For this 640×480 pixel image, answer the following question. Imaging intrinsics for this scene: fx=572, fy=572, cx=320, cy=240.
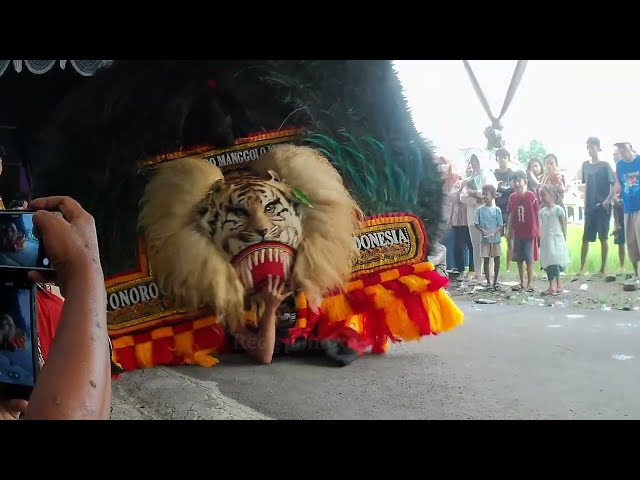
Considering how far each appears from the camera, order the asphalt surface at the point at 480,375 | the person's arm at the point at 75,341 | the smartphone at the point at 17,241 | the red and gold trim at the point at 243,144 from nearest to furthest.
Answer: the person's arm at the point at 75,341, the smartphone at the point at 17,241, the asphalt surface at the point at 480,375, the red and gold trim at the point at 243,144

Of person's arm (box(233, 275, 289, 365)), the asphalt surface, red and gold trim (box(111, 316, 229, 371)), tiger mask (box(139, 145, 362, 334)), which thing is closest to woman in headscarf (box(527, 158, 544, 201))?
the asphalt surface

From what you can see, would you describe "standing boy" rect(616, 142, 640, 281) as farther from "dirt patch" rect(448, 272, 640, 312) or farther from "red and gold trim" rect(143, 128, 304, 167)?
"red and gold trim" rect(143, 128, 304, 167)

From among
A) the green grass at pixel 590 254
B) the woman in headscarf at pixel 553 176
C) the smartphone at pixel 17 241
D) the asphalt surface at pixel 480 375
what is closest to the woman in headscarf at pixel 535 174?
the woman in headscarf at pixel 553 176

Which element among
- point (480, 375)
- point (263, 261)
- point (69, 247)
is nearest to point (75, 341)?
point (69, 247)

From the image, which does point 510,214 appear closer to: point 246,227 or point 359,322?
point 359,322

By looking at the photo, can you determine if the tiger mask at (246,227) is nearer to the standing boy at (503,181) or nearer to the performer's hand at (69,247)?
the standing boy at (503,181)
